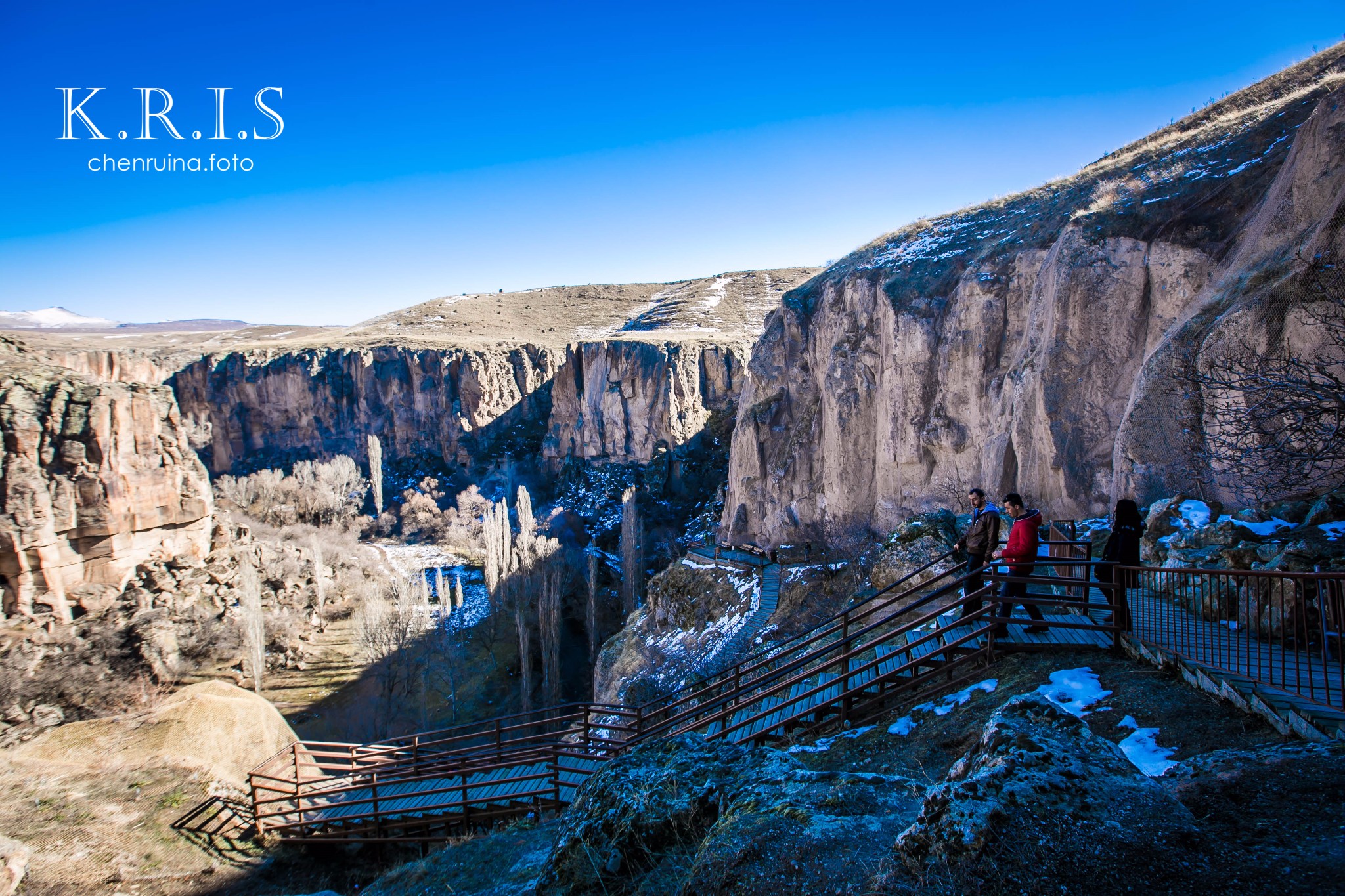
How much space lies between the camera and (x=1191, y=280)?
13719mm

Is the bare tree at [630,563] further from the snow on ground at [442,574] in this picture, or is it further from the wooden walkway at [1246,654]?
the wooden walkway at [1246,654]

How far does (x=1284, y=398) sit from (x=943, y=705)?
466 centimetres

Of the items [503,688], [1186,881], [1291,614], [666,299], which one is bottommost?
[503,688]

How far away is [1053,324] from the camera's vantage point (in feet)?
52.0

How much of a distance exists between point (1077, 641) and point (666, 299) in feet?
311

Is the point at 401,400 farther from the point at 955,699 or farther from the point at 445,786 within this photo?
the point at 955,699

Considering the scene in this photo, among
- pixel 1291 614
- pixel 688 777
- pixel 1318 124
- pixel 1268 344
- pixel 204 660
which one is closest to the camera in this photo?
pixel 688 777

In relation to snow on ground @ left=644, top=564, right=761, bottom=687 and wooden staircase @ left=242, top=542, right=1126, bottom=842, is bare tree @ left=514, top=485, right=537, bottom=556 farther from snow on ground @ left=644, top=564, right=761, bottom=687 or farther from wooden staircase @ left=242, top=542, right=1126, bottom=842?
wooden staircase @ left=242, top=542, right=1126, bottom=842

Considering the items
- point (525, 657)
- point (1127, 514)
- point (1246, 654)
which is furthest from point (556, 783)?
point (525, 657)

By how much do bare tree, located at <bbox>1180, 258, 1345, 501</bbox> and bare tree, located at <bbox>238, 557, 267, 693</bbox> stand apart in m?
29.3

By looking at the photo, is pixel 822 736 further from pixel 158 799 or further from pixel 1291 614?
pixel 158 799

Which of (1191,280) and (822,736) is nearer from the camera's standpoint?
(822,736)

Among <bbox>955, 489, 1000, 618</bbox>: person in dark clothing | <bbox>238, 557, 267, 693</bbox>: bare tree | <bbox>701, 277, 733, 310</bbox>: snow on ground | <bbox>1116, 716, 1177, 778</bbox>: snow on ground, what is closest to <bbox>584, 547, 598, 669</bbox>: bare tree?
<bbox>238, 557, 267, 693</bbox>: bare tree

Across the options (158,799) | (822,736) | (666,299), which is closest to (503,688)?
(158,799)
